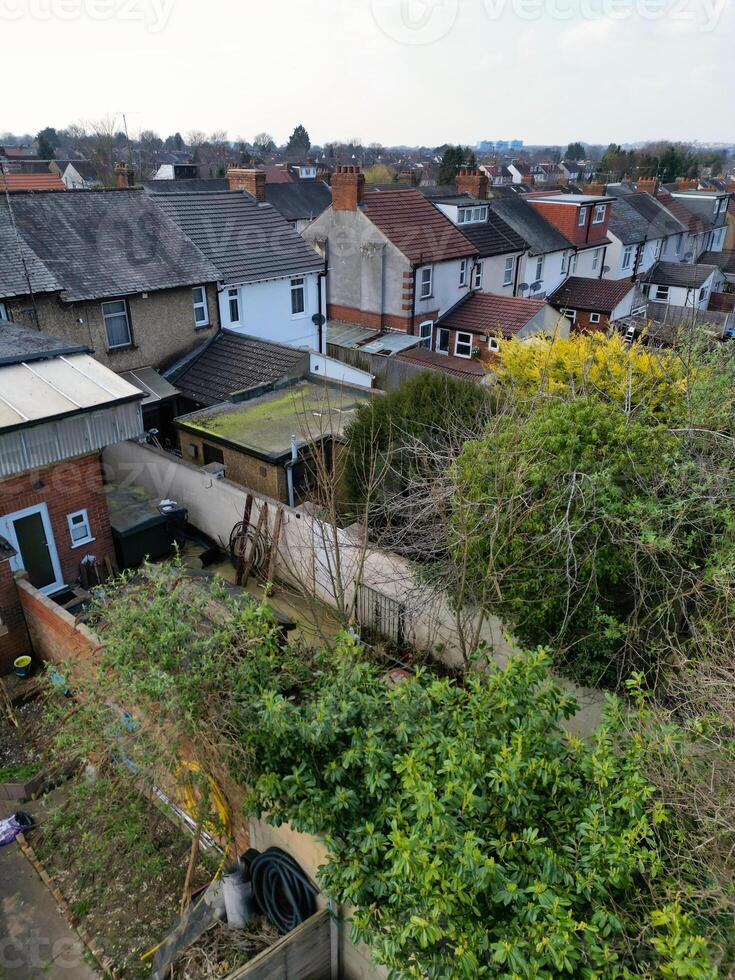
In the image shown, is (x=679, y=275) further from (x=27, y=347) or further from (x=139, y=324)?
(x=27, y=347)

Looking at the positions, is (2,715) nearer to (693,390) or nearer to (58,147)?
(693,390)

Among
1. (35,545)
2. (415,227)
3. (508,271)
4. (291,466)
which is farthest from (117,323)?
(508,271)

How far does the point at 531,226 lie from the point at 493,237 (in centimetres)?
428

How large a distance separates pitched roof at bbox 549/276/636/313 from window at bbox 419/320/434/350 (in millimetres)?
8220

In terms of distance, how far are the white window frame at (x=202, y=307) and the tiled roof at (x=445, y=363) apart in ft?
21.8

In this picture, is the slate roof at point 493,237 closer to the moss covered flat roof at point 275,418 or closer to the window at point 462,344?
the window at point 462,344

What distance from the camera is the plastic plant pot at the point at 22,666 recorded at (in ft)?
32.8

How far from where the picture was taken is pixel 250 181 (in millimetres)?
23188

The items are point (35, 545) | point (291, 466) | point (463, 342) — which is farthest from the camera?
point (463, 342)

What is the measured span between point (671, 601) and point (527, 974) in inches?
174

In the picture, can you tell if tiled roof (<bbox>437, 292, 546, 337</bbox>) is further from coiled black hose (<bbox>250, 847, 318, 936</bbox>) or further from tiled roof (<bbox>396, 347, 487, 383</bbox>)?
coiled black hose (<bbox>250, 847, 318, 936</bbox>)

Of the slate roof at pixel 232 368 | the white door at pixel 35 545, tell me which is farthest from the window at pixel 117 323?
the white door at pixel 35 545

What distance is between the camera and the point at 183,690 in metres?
5.69

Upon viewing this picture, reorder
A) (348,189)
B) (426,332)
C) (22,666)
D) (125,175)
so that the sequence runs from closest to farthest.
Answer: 1. (22,666)
2. (348,189)
3. (426,332)
4. (125,175)
